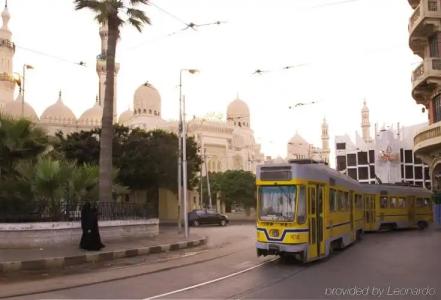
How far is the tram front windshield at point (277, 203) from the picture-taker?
45.4 ft

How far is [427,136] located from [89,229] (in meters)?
21.9

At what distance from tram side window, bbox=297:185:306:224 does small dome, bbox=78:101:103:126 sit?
6012 cm

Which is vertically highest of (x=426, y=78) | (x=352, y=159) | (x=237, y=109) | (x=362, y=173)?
(x=237, y=109)

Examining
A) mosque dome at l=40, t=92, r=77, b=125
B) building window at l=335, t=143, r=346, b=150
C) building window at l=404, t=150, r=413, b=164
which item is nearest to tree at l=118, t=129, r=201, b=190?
mosque dome at l=40, t=92, r=77, b=125

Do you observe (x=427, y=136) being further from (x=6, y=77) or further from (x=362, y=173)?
(x=362, y=173)

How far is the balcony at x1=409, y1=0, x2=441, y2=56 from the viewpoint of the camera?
29.8 metres

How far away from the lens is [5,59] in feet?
219

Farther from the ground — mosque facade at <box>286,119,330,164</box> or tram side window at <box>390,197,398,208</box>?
mosque facade at <box>286,119,330,164</box>

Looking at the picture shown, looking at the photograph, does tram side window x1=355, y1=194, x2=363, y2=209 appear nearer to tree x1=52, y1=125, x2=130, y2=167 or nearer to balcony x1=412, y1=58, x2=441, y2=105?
balcony x1=412, y1=58, x2=441, y2=105

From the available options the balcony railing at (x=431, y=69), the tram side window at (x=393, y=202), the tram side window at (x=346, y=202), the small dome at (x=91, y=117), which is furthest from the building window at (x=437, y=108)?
the small dome at (x=91, y=117)

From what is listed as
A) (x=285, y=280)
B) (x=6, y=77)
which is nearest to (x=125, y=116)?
(x=6, y=77)

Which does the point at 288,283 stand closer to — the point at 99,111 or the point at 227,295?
the point at 227,295

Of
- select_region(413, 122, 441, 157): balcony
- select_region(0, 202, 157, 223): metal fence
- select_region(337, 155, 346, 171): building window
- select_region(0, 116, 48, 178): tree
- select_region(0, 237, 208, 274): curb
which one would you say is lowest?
select_region(0, 237, 208, 274): curb

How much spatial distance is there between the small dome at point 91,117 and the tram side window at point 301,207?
197 feet
